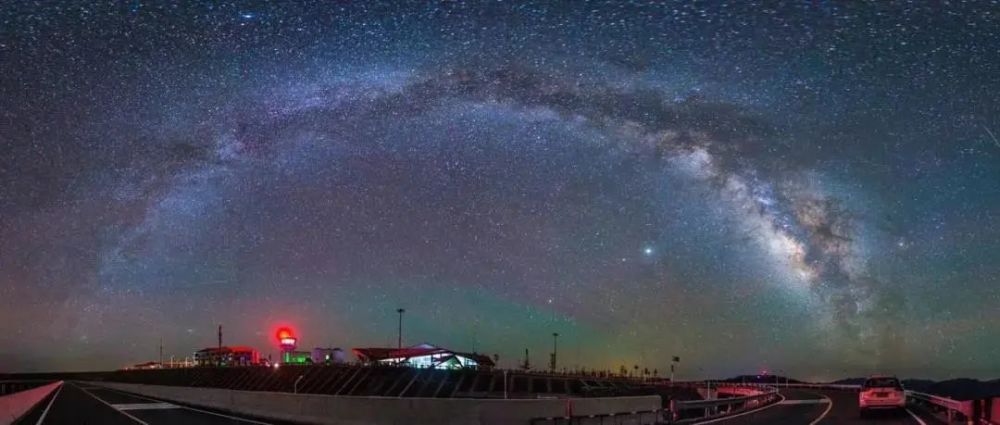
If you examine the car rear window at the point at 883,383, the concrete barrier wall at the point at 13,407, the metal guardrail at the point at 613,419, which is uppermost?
the car rear window at the point at 883,383

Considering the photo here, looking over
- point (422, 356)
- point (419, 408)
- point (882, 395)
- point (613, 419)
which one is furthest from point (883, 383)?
point (422, 356)

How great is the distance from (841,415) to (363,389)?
224 ft

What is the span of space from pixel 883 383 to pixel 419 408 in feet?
69.3

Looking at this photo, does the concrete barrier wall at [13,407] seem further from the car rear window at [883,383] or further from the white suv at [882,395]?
the car rear window at [883,383]

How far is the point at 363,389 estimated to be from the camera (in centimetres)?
9431

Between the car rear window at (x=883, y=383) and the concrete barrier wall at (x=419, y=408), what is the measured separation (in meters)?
9.66

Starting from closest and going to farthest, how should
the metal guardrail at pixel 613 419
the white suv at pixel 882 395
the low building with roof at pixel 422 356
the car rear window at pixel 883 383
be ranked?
the metal guardrail at pixel 613 419
the white suv at pixel 882 395
the car rear window at pixel 883 383
the low building with roof at pixel 422 356

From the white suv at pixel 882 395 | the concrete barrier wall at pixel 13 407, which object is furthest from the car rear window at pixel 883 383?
the concrete barrier wall at pixel 13 407

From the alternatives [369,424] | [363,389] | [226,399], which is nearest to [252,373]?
[363,389]

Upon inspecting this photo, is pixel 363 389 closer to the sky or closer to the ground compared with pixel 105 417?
closer to the ground

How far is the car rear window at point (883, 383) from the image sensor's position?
109ft

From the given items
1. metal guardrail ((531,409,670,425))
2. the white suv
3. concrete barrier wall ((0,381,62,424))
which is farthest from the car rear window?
concrete barrier wall ((0,381,62,424))

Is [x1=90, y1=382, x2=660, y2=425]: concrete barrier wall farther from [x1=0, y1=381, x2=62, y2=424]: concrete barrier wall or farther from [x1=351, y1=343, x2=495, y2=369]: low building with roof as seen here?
[x1=351, y1=343, x2=495, y2=369]: low building with roof

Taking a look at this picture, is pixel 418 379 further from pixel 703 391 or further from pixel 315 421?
pixel 315 421
